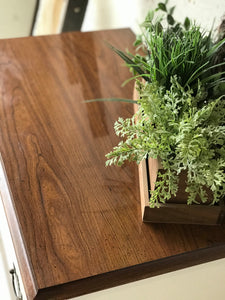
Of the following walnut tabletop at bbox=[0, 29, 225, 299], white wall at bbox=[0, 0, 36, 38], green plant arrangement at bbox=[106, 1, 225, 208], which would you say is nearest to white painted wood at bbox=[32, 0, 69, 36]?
white wall at bbox=[0, 0, 36, 38]

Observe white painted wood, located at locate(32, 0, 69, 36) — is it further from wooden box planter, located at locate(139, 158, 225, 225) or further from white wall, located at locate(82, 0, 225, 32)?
wooden box planter, located at locate(139, 158, 225, 225)

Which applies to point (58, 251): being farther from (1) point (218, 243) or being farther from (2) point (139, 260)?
(1) point (218, 243)

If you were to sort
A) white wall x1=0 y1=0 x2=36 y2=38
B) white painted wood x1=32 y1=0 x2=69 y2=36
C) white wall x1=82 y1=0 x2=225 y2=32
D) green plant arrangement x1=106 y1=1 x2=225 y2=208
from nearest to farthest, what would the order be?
1. green plant arrangement x1=106 y1=1 x2=225 y2=208
2. white wall x1=82 y1=0 x2=225 y2=32
3. white painted wood x1=32 y1=0 x2=69 y2=36
4. white wall x1=0 y1=0 x2=36 y2=38

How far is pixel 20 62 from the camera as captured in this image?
1172 millimetres

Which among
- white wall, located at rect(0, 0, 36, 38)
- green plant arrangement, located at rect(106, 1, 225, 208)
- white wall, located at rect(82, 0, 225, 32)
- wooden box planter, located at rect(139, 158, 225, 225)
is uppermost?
white wall, located at rect(0, 0, 36, 38)

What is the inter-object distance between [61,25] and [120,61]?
2.28ft

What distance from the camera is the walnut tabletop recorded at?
28.4 inches

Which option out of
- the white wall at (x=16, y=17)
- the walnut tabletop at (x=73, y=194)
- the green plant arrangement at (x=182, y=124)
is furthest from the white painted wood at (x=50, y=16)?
the green plant arrangement at (x=182, y=124)

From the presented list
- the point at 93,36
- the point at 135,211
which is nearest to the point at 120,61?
the point at 93,36

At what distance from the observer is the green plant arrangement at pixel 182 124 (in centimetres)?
66

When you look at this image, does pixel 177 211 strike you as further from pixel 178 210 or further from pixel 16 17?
pixel 16 17

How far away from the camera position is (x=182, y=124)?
0.67 m

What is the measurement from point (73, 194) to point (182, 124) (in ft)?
0.92

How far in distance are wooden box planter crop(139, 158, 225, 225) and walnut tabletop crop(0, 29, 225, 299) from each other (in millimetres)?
16
